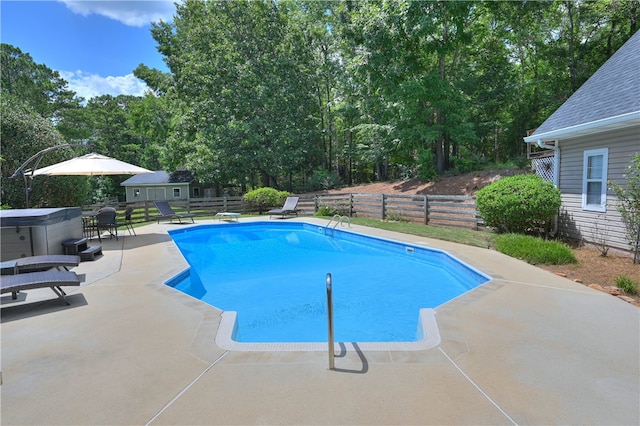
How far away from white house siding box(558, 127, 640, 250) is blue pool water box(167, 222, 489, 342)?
3.53m

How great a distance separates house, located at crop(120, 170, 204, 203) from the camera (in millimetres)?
30406

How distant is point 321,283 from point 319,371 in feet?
13.6

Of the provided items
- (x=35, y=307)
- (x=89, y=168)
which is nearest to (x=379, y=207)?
(x=89, y=168)

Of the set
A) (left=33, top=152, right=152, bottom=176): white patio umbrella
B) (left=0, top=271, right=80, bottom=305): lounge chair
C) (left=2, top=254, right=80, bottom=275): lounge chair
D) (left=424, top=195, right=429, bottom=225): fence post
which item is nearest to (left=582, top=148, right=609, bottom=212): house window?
(left=424, top=195, right=429, bottom=225): fence post

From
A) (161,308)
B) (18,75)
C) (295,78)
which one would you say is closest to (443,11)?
(295,78)

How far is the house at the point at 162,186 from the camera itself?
30.4m

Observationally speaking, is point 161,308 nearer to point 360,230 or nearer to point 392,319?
point 392,319

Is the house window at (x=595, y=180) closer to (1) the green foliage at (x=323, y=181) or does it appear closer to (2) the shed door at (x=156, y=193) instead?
(1) the green foliage at (x=323, y=181)

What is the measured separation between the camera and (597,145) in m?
7.86

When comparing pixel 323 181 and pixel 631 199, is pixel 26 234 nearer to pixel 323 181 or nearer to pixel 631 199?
pixel 631 199

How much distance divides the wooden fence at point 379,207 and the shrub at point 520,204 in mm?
Result: 1502

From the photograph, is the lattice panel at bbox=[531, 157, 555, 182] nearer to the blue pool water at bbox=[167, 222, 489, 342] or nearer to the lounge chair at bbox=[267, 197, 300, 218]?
the blue pool water at bbox=[167, 222, 489, 342]

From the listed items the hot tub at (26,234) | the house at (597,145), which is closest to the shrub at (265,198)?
the hot tub at (26,234)

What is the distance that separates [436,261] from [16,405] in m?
7.50
